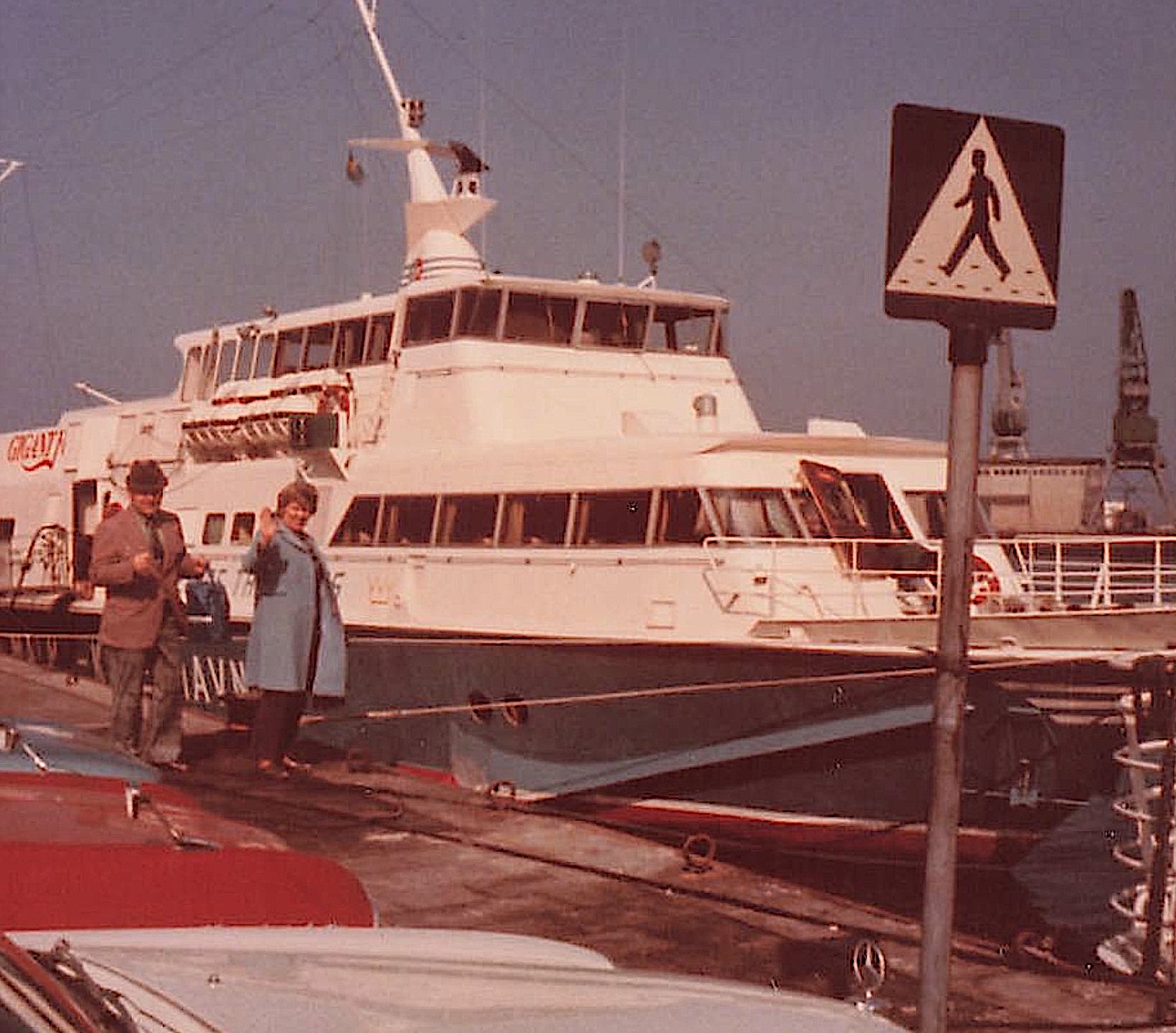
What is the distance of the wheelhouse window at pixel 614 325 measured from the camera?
15.6m

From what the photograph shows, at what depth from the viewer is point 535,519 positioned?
1319 centimetres

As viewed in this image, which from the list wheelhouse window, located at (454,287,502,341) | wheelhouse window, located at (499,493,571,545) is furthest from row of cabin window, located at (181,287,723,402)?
wheelhouse window, located at (499,493,571,545)

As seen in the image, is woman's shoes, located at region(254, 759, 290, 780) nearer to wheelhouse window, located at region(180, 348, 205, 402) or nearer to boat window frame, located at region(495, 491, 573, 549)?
boat window frame, located at region(495, 491, 573, 549)

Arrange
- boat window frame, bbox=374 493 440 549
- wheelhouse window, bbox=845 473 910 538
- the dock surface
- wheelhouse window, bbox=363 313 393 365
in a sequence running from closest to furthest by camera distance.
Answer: the dock surface, wheelhouse window, bbox=845 473 910 538, boat window frame, bbox=374 493 440 549, wheelhouse window, bbox=363 313 393 365

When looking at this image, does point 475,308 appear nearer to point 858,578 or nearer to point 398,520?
point 398,520

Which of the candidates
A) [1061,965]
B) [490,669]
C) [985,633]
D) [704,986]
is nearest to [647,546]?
[490,669]

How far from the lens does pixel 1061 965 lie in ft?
19.8

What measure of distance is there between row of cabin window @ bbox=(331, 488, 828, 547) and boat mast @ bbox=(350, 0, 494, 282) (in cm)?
327

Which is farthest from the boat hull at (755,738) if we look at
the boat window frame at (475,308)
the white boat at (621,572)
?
the boat window frame at (475,308)

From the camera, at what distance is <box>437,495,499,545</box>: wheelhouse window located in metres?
13.6

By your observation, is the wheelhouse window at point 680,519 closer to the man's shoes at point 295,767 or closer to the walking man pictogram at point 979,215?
the man's shoes at point 295,767

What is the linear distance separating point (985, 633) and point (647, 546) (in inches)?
110

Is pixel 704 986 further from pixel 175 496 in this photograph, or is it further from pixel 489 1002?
pixel 175 496

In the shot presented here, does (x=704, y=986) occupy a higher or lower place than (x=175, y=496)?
lower
